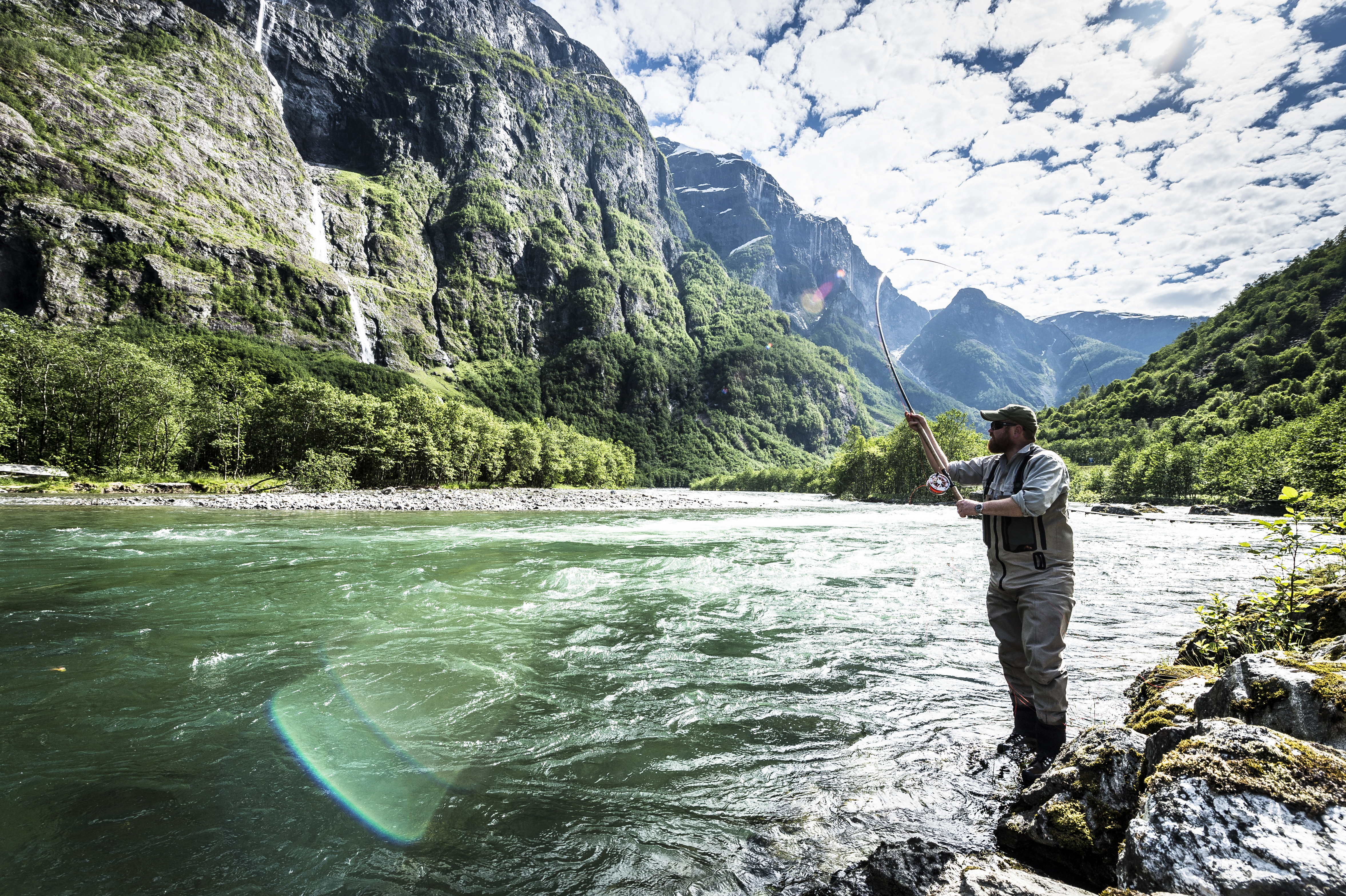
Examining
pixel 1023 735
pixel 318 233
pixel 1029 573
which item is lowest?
pixel 1023 735

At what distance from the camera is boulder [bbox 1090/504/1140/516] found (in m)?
44.8

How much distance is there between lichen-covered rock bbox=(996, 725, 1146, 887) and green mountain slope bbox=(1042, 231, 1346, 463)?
8124 centimetres

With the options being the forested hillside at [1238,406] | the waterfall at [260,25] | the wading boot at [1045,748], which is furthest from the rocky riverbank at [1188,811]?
the waterfall at [260,25]

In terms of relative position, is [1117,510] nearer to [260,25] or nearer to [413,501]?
[413,501]

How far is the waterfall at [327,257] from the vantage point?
127 metres

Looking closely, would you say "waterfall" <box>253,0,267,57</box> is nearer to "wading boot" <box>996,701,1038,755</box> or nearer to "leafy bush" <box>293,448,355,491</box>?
"leafy bush" <box>293,448,355,491</box>

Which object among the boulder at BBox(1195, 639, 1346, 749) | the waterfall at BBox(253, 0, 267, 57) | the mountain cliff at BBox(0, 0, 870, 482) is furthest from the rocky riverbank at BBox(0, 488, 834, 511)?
the waterfall at BBox(253, 0, 267, 57)

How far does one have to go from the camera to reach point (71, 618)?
7816mm

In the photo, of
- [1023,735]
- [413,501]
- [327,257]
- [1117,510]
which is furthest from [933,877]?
[327,257]

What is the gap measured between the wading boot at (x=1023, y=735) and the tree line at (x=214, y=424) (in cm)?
5405

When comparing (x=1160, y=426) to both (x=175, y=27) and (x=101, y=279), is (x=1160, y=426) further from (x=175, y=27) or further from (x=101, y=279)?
(x=175, y=27)

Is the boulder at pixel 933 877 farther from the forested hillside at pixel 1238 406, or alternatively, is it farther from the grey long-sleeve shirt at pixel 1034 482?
the forested hillside at pixel 1238 406

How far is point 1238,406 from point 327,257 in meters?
198

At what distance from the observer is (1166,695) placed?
14.0ft
